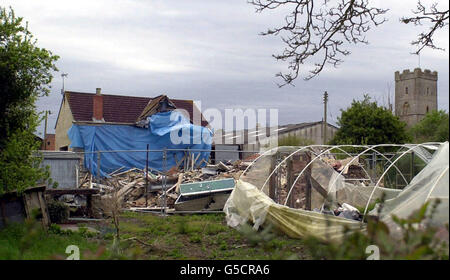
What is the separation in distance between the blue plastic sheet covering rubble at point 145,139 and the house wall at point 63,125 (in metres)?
7.47

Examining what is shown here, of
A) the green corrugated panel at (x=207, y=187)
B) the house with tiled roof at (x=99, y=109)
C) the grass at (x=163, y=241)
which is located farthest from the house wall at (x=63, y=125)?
the grass at (x=163, y=241)

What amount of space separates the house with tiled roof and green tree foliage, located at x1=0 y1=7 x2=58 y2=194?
2228 cm

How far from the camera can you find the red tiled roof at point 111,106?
35.6 metres

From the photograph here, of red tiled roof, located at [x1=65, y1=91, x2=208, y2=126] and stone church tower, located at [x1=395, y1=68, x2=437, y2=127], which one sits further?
stone church tower, located at [x1=395, y1=68, x2=437, y2=127]

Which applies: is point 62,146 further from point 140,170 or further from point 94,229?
point 94,229

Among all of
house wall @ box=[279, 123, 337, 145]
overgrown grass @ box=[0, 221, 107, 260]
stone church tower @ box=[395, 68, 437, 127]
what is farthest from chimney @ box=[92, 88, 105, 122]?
stone church tower @ box=[395, 68, 437, 127]

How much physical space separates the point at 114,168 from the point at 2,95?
53.5ft

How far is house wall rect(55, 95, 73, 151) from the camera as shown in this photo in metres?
36.4

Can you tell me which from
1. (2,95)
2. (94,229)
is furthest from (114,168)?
(2,95)

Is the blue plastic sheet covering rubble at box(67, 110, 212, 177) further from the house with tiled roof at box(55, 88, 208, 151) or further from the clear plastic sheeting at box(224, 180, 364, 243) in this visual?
the clear plastic sheeting at box(224, 180, 364, 243)

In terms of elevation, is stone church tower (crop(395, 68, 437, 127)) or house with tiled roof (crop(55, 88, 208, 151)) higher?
stone church tower (crop(395, 68, 437, 127))

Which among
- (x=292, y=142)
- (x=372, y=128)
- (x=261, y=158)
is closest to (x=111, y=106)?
(x=292, y=142)

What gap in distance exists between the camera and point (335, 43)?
422 inches

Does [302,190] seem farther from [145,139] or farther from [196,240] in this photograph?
[145,139]
